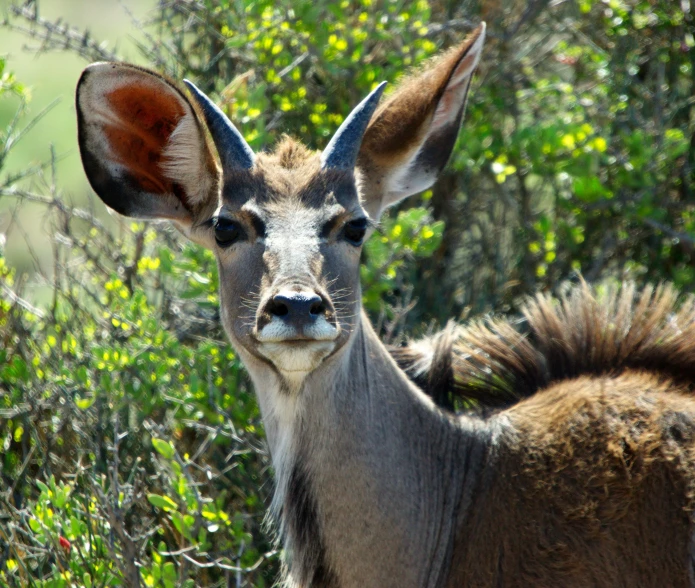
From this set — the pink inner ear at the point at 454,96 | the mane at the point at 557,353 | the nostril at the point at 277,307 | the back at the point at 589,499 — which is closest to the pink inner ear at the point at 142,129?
the nostril at the point at 277,307

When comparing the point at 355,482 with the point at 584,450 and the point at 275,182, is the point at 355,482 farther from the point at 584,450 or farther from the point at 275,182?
the point at 275,182

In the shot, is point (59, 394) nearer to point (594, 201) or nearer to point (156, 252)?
point (156, 252)

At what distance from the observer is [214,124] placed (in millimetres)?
3814

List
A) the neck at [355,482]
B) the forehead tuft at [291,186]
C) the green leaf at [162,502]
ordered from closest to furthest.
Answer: the neck at [355,482] → the forehead tuft at [291,186] → the green leaf at [162,502]

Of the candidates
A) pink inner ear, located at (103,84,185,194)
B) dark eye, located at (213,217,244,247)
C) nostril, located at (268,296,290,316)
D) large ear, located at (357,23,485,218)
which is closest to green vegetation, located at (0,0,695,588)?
large ear, located at (357,23,485,218)

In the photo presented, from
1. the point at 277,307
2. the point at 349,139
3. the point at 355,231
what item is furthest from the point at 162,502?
the point at 349,139

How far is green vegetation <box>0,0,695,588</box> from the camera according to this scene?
455cm

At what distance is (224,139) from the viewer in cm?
381

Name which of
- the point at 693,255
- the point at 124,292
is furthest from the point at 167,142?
the point at 693,255

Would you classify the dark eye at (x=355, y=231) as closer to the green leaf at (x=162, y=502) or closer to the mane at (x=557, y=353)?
→ the mane at (x=557, y=353)

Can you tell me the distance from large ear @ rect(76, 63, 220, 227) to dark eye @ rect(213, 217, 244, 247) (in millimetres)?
224

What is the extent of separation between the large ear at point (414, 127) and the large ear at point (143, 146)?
0.68m

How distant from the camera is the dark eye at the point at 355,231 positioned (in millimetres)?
3758

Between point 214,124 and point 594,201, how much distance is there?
290cm
